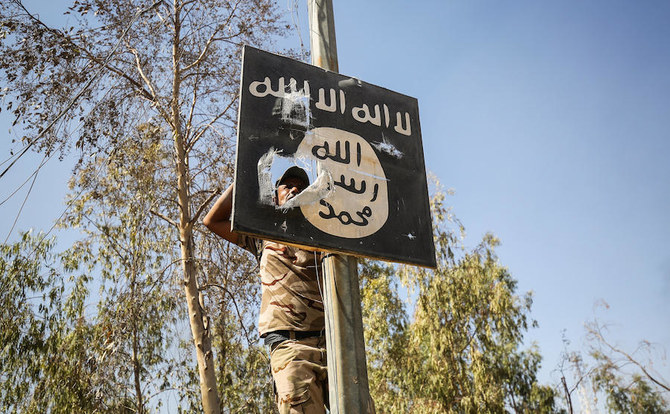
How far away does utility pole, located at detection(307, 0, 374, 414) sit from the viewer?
2152mm

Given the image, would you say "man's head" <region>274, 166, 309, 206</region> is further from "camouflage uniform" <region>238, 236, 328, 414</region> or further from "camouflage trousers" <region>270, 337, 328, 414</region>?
"camouflage trousers" <region>270, 337, 328, 414</region>

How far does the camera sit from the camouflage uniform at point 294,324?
98.3 inches

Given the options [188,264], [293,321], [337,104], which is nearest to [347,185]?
[337,104]

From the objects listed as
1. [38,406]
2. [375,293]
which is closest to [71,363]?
[38,406]

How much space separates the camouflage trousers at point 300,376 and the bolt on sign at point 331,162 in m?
0.59

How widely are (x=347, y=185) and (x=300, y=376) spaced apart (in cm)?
87

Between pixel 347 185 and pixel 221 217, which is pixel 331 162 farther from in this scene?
pixel 221 217

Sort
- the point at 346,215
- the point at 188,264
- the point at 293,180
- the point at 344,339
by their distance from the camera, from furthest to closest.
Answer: the point at 188,264 < the point at 293,180 < the point at 346,215 < the point at 344,339

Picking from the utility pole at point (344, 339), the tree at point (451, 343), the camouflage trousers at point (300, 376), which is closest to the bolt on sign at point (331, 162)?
the utility pole at point (344, 339)

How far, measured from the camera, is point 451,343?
11.9 metres

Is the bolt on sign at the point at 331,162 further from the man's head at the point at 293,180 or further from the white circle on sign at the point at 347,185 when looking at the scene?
the man's head at the point at 293,180

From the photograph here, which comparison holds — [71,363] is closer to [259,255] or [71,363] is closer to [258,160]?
[259,255]

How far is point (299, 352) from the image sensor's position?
8.41 feet

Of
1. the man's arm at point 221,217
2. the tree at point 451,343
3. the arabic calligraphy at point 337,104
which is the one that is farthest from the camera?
the tree at point 451,343
